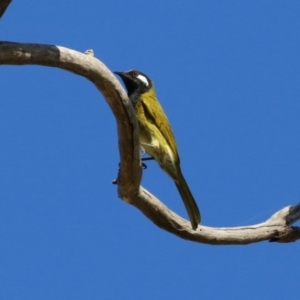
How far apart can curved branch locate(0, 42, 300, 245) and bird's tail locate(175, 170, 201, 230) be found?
0.13 meters

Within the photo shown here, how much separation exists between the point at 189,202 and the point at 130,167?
1074 millimetres

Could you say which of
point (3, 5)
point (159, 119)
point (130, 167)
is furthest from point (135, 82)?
point (3, 5)

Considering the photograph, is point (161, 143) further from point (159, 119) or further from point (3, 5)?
point (3, 5)

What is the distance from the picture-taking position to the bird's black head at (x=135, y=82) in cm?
734

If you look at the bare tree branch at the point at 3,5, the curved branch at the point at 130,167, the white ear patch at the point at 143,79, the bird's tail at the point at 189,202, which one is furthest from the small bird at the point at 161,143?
the bare tree branch at the point at 3,5

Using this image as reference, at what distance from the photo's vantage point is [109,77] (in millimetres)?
5336

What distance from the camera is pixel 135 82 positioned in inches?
291

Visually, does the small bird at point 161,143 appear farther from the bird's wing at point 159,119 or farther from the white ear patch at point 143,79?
the white ear patch at point 143,79

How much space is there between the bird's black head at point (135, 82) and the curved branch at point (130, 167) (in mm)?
1369

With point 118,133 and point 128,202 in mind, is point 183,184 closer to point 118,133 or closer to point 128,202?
point 128,202

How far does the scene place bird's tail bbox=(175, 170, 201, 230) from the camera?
6668mm

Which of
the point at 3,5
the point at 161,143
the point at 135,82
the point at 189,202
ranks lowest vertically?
the point at 189,202

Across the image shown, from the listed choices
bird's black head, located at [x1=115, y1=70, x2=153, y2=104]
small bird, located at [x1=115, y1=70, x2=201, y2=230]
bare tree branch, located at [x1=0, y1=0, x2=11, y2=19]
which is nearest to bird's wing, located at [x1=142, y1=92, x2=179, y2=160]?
small bird, located at [x1=115, y1=70, x2=201, y2=230]

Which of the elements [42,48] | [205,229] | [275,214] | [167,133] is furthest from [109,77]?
[275,214]
